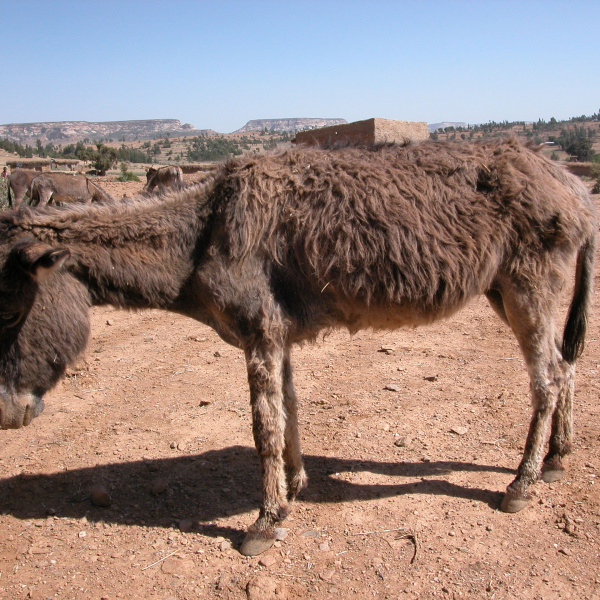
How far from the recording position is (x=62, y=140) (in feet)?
419

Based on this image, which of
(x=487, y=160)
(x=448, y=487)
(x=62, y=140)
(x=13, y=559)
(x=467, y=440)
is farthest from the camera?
(x=62, y=140)

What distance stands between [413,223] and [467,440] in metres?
2.06

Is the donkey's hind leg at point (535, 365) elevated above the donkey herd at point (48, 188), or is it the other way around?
the donkey herd at point (48, 188)

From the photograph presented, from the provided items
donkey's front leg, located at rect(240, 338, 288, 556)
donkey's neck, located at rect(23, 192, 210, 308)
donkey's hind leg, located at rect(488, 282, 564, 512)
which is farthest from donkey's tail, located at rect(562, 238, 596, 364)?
donkey's neck, located at rect(23, 192, 210, 308)

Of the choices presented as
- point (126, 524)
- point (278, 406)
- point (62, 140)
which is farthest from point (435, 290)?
point (62, 140)

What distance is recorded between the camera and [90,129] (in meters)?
151

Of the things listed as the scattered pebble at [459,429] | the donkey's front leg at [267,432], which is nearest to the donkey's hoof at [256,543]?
the donkey's front leg at [267,432]

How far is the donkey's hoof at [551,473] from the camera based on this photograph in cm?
351

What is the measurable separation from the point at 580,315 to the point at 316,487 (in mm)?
2265

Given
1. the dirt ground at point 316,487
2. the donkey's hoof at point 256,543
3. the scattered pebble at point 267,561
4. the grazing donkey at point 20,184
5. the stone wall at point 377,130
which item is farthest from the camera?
the grazing donkey at point 20,184

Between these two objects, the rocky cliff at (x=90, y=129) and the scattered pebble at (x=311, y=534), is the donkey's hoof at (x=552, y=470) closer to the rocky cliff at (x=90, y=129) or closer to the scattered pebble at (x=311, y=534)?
the scattered pebble at (x=311, y=534)

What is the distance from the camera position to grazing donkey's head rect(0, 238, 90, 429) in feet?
9.43

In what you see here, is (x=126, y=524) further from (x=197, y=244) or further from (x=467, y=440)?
(x=467, y=440)

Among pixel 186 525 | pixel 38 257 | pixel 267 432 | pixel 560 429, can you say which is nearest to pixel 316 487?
pixel 267 432
